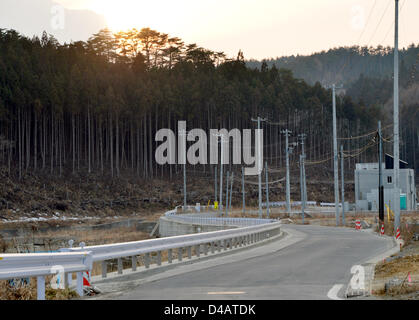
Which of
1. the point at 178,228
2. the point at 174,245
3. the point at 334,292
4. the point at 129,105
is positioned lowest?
the point at 178,228

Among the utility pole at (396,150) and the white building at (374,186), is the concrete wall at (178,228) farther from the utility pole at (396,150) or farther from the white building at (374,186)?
the white building at (374,186)

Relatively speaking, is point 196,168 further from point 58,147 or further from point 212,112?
point 58,147

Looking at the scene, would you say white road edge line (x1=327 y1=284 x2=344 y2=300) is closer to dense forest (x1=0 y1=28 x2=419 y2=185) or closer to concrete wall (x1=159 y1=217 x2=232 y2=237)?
concrete wall (x1=159 y1=217 x2=232 y2=237)

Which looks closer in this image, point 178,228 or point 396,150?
point 396,150

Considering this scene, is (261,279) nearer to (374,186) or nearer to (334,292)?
(334,292)

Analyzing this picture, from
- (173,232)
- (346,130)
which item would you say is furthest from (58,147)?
(346,130)

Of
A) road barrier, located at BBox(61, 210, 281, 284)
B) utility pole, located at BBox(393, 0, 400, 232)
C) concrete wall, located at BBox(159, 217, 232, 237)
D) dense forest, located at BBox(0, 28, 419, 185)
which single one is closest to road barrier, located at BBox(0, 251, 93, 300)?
road barrier, located at BBox(61, 210, 281, 284)

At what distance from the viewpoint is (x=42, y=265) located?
12.0 m

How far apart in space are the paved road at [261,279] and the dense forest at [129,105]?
69248mm

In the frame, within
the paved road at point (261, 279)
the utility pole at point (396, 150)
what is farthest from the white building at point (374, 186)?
the paved road at point (261, 279)

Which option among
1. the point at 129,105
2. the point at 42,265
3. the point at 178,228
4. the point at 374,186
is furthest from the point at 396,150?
the point at 129,105

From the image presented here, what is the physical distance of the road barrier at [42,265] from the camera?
11062 millimetres

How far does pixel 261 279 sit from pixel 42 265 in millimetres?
5720

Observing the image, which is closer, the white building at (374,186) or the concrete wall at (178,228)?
the concrete wall at (178,228)
